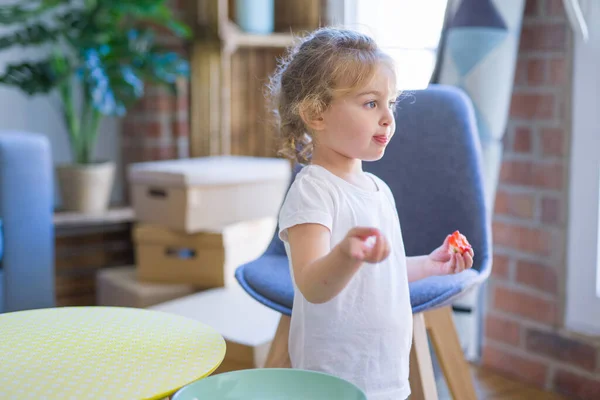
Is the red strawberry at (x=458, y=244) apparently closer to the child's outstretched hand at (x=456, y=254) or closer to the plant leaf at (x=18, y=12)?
the child's outstretched hand at (x=456, y=254)

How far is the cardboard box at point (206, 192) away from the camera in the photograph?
7.48ft

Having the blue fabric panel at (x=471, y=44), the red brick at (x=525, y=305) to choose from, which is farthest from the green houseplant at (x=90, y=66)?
the red brick at (x=525, y=305)

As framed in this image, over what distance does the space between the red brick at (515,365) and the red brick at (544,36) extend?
2.59 feet

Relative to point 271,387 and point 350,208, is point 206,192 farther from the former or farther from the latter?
point 271,387

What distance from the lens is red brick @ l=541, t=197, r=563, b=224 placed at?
195cm

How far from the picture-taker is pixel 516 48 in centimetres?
192

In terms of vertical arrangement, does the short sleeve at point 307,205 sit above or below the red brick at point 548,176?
above

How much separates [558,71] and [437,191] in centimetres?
57

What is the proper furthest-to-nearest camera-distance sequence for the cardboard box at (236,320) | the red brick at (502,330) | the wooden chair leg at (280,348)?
1. the red brick at (502,330)
2. the cardboard box at (236,320)
3. the wooden chair leg at (280,348)

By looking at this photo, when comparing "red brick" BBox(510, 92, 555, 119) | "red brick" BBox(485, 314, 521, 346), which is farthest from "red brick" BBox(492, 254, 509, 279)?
"red brick" BBox(510, 92, 555, 119)

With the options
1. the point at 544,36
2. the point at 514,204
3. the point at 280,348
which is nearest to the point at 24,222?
the point at 280,348

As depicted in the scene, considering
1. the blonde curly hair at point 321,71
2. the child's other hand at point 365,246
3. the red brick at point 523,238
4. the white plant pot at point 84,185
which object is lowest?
the red brick at point 523,238

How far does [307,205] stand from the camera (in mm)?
1051

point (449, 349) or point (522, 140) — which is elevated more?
point (522, 140)
